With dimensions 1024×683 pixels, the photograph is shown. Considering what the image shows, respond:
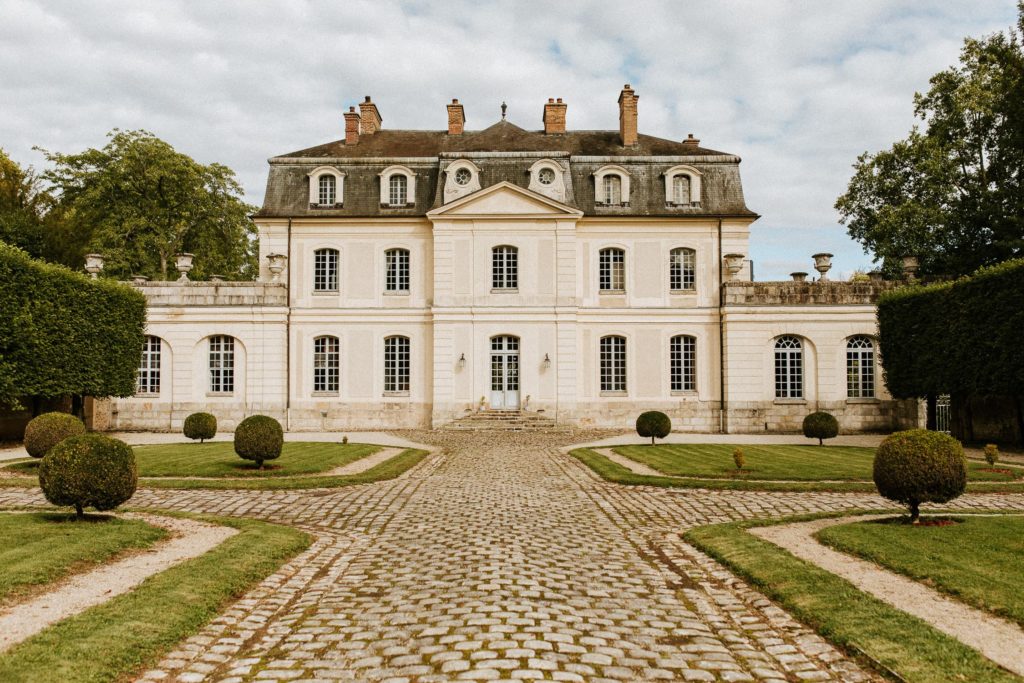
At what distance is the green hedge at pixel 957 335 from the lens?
20562 millimetres

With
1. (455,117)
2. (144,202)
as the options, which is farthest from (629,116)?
(144,202)

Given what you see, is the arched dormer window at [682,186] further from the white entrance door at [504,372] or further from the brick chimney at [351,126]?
the brick chimney at [351,126]

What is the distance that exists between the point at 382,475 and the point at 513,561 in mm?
7686

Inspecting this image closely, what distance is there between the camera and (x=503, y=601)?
618cm

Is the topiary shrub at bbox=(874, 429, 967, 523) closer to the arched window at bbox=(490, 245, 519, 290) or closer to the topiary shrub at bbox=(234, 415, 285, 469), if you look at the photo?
the topiary shrub at bbox=(234, 415, 285, 469)

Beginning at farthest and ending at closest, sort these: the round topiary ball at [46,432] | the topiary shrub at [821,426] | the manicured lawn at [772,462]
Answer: the topiary shrub at [821,426] → the round topiary ball at [46,432] → the manicured lawn at [772,462]

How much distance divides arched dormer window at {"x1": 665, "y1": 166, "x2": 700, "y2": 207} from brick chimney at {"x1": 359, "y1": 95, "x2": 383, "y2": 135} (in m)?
12.9

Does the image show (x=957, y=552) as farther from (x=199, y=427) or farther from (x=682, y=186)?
(x=682, y=186)

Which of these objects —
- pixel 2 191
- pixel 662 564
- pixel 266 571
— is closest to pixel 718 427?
pixel 662 564

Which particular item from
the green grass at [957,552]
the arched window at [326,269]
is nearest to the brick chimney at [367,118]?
the arched window at [326,269]

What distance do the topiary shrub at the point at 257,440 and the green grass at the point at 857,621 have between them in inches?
380

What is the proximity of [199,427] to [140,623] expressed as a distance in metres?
16.5

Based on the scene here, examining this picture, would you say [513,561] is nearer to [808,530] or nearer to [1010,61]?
[808,530]

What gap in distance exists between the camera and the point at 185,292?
92.3 ft
